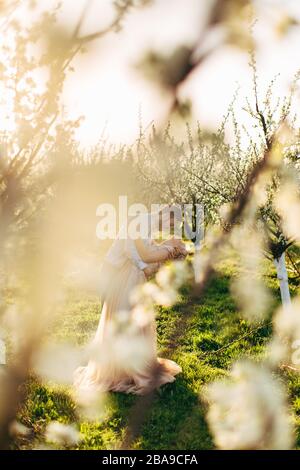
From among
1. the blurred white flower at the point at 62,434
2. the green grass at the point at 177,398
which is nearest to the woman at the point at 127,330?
the green grass at the point at 177,398

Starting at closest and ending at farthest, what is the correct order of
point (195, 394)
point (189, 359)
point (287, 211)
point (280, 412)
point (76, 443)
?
point (76, 443) < point (280, 412) < point (195, 394) < point (287, 211) < point (189, 359)

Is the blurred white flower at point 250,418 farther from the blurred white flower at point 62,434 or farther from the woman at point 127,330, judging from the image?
the blurred white flower at point 62,434

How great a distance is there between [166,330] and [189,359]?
5.91ft

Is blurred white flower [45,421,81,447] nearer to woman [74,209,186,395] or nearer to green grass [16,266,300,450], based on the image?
green grass [16,266,300,450]

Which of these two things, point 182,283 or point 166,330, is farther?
point 182,283

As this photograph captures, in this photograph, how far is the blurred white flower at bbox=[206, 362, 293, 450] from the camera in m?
3.75

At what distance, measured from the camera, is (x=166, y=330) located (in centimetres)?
844

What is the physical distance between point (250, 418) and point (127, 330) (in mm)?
2446

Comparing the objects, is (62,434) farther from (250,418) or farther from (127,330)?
(250,418)

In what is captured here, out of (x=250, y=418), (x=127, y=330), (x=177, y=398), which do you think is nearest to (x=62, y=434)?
(x=177, y=398)

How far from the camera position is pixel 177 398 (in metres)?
5.22
